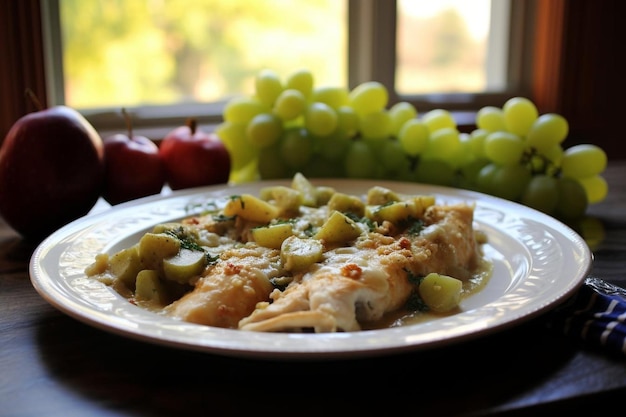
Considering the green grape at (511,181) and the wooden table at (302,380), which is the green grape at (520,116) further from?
the wooden table at (302,380)

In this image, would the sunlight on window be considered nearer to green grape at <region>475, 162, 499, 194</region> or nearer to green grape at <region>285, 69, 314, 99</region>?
green grape at <region>285, 69, 314, 99</region>

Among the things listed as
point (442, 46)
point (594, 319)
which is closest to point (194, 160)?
point (594, 319)

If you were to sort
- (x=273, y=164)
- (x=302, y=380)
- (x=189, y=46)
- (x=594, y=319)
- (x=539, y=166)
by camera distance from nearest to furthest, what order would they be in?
(x=302, y=380), (x=594, y=319), (x=539, y=166), (x=273, y=164), (x=189, y=46)

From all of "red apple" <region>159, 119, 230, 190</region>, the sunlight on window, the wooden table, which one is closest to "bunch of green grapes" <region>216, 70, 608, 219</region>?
"red apple" <region>159, 119, 230, 190</region>

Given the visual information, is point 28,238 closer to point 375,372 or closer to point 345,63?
point 375,372

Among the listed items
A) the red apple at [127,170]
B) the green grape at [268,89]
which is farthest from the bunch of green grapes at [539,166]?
the red apple at [127,170]

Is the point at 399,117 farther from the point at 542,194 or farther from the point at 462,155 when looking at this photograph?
the point at 542,194
